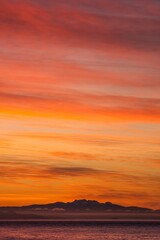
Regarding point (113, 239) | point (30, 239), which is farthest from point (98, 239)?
point (30, 239)

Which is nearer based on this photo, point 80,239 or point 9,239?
point 9,239

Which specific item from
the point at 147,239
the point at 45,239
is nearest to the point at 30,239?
the point at 45,239

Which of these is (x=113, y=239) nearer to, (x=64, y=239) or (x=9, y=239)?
(x=64, y=239)

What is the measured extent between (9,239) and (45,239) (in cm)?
1077

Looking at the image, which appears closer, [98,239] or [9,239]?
[9,239]

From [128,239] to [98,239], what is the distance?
694 centimetres

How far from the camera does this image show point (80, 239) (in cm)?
16275

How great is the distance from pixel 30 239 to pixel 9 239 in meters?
7.16

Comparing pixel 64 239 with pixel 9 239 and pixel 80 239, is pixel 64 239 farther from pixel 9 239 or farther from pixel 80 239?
pixel 9 239

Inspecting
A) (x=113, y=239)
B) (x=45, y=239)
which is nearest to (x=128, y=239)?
(x=113, y=239)

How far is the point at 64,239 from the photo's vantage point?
161375 mm

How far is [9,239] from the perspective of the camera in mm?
152125

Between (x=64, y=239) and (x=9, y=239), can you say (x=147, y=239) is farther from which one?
(x=9, y=239)

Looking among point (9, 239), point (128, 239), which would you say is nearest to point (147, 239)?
point (128, 239)
